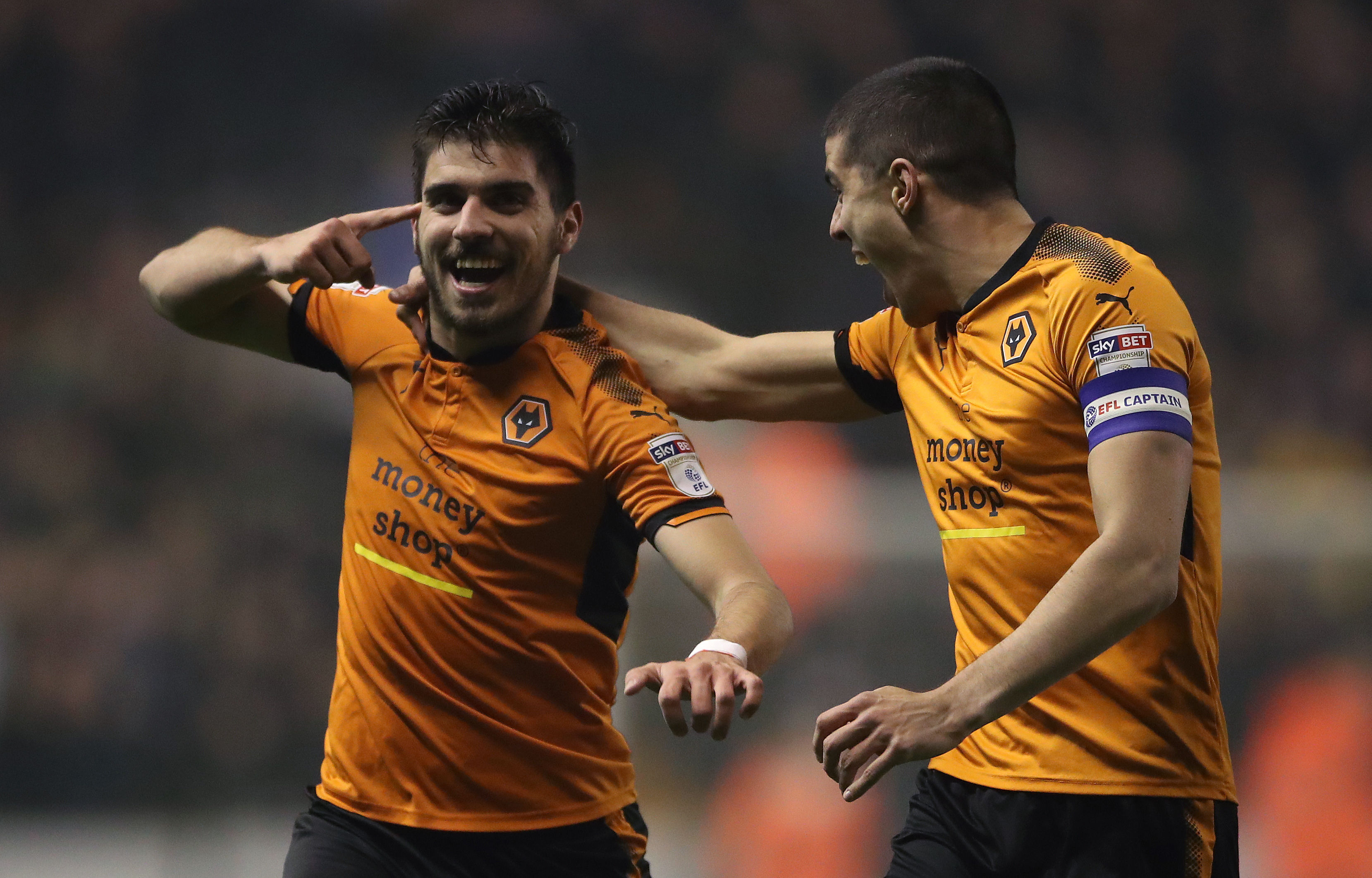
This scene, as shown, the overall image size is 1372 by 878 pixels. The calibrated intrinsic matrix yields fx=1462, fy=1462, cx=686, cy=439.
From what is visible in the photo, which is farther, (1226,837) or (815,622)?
(815,622)

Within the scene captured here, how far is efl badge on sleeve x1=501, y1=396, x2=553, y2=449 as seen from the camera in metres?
3.24

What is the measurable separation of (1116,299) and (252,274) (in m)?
1.89

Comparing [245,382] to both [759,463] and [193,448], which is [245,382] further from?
[759,463]

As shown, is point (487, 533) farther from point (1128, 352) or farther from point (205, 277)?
point (1128, 352)

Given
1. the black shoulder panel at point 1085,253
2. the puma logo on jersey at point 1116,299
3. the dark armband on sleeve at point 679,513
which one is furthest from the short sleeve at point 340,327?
the puma logo on jersey at point 1116,299

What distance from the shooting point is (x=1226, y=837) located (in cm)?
279

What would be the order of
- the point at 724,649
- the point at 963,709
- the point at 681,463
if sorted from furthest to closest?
Result: 1. the point at 681,463
2. the point at 724,649
3. the point at 963,709

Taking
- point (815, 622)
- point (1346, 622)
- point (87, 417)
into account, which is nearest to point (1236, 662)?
point (1346, 622)

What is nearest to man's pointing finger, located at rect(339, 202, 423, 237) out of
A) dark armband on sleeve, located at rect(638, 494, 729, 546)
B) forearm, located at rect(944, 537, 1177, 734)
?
dark armband on sleeve, located at rect(638, 494, 729, 546)

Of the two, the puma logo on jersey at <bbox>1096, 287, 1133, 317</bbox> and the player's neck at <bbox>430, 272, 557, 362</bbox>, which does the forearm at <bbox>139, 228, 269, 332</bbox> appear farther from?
the puma logo on jersey at <bbox>1096, 287, 1133, 317</bbox>

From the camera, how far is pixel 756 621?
107 inches

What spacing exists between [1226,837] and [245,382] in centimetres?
692

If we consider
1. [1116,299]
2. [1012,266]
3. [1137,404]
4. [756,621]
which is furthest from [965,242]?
[756,621]

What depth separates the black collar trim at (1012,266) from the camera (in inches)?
116
